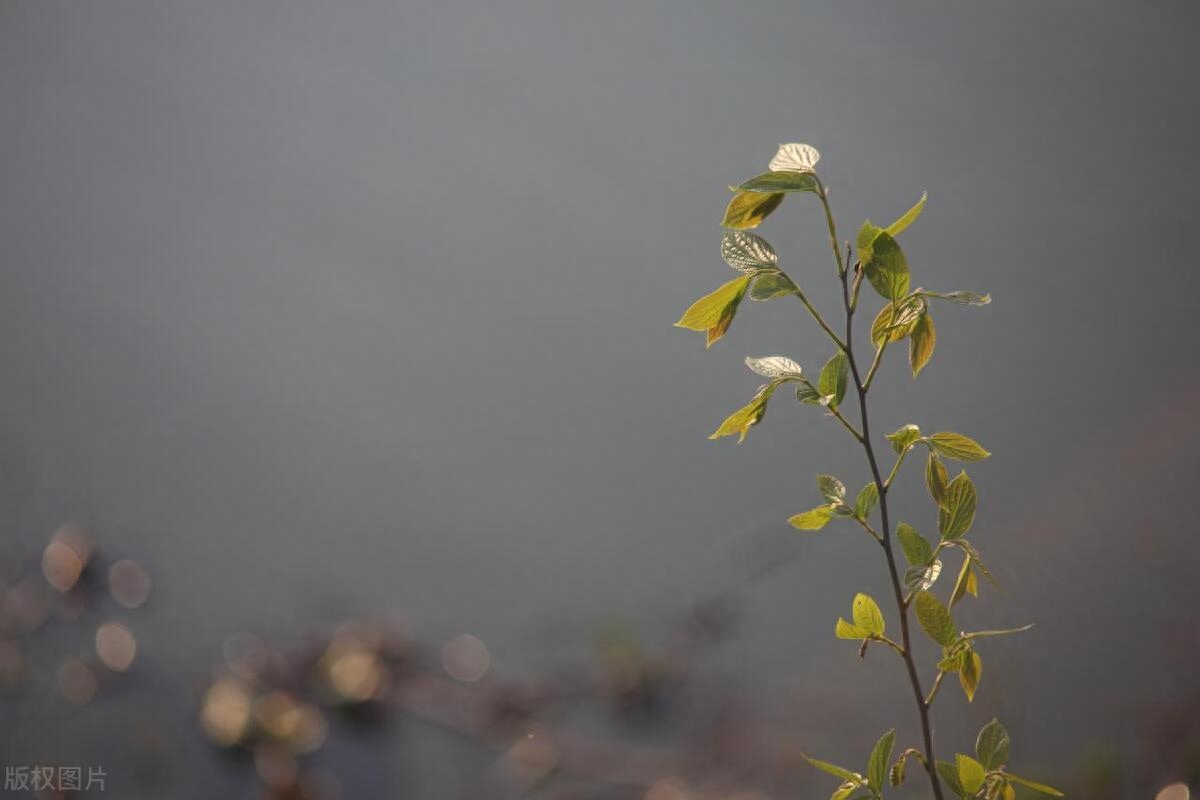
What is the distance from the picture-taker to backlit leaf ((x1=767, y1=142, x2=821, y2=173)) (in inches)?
12.8

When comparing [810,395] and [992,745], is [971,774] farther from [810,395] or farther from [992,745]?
[810,395]

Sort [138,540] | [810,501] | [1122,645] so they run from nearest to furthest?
[1122,645] < [810,501] < [138,540]

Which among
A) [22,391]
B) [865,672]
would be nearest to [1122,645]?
[865,672]

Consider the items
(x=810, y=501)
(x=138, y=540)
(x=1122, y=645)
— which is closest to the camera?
(x=1122, y=645)

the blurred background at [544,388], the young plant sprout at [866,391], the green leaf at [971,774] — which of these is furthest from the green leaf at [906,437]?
the blurred background at [544,388]

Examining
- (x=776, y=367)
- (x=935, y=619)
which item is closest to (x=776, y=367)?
(x=776, y=367)

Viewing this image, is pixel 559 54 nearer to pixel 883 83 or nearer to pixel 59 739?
pixel 883 83

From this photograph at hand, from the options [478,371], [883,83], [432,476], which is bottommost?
[432,476]

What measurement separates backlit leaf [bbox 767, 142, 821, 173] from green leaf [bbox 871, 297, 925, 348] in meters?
0.05

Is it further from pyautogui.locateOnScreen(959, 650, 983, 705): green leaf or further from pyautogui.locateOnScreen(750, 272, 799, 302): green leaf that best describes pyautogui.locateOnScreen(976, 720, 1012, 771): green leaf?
pyautogui.locateOnScreen(750, 272, 799, 302): green leaf

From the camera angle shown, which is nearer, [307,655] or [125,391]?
[307,655]

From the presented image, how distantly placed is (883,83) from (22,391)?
1.25 m

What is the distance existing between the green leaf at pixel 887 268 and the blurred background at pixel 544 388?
0.86 meters

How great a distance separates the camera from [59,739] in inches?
48.6
